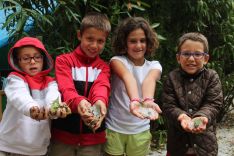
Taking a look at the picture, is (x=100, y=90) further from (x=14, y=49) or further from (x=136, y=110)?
(x=14, y=49)

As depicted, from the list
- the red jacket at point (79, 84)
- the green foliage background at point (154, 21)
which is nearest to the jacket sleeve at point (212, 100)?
the red jacket at point (79, 84)

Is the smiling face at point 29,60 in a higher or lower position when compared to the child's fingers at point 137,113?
higher

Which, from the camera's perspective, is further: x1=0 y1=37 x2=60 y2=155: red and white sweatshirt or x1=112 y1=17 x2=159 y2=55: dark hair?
x1=112 y1=17 x2=159 y2=55: dark hair

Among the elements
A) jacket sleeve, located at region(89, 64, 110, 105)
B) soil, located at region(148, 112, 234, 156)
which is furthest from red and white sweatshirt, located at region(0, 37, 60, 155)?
soil, located at region(148, 112, 234, 156)

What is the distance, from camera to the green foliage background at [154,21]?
12.8 feet

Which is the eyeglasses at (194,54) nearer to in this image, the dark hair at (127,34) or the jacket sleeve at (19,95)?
the dark hair at (127,34)

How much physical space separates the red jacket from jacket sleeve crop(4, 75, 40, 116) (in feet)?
0.85

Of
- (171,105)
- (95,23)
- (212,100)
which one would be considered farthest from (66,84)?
(212,100)

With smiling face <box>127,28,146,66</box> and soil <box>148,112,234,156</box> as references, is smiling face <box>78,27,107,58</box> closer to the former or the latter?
smiling face <box>127,28,146,66</box>

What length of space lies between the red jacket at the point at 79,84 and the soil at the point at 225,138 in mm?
2541

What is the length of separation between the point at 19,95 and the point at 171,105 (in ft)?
3.63

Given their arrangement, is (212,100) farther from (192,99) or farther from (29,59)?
(29,59)

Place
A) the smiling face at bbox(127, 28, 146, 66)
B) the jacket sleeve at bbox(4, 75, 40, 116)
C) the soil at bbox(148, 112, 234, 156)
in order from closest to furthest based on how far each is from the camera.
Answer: the jacket sleeve at bbox(4, 75, 40, 116) → the smiling face at bbox(127, 28, 146, 66) → the soil at bbox(148, 112, 234, 156)

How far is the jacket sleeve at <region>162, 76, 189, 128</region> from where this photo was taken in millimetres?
2832
